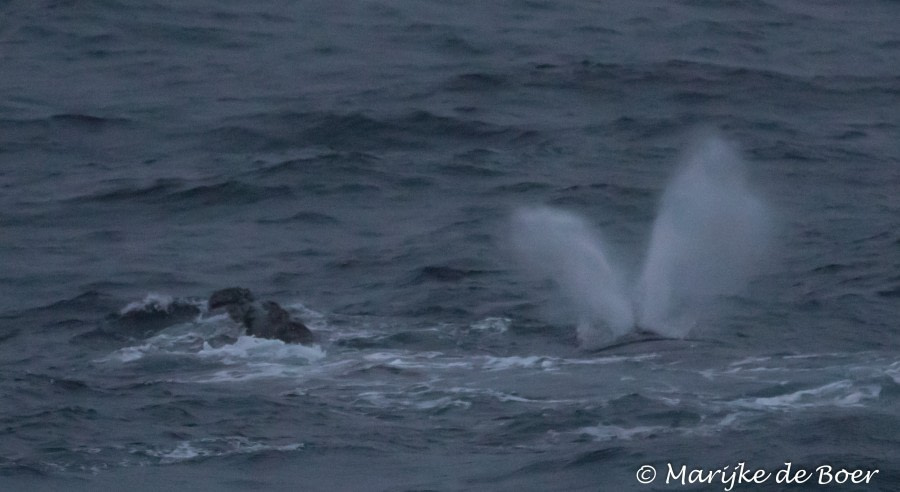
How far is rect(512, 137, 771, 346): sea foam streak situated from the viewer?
20438 mm

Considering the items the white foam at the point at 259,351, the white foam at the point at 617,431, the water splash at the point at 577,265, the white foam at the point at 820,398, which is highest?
the water splash at the point at 577,265

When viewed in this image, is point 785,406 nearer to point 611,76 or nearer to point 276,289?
point 276,289

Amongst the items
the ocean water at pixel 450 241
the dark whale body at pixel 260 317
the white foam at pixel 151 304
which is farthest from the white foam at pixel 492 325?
the white foam at pixel 151 304

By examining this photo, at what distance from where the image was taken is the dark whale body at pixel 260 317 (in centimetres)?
1884

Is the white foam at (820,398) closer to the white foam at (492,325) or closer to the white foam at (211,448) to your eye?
the white foam at (211,448)

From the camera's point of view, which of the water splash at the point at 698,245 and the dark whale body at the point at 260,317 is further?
the water splash at the point at 698,245

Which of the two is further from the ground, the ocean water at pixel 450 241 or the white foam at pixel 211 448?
the ocean water at pixel 450 241

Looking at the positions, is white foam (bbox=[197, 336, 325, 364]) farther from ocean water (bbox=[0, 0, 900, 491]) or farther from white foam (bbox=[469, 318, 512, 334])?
white foam (bbox=[469, 318, 512, 334])

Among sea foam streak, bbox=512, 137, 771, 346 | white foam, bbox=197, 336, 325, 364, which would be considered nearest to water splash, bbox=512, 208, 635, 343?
sea foam streak, bbox=512, 137, 771, 346

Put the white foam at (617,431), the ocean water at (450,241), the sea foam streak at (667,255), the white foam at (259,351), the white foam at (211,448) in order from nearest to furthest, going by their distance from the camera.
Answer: the white foam at (211,448), the white foam at (617,431), the ocean water at (450,241), the white foam at (259,351), the sea foam streak at (667,255)

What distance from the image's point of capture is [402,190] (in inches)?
1033

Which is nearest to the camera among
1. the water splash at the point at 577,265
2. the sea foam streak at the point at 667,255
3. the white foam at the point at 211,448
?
the white foam at the point at 211,448

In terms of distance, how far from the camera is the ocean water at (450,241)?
1497 centimetres

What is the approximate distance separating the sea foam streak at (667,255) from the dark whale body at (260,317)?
130 inches
